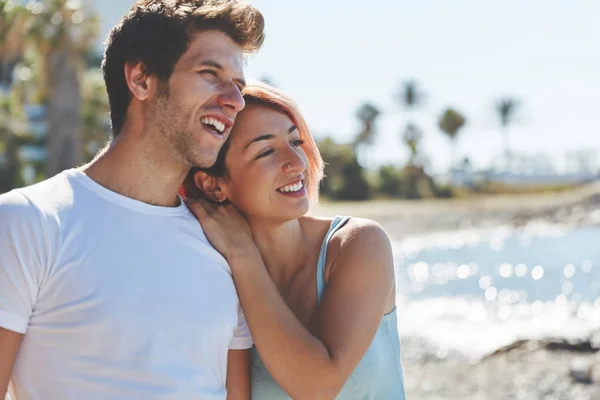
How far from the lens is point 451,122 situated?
82438 millimetres

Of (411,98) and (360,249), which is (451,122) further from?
(360,249)

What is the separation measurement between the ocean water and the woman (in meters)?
10.7

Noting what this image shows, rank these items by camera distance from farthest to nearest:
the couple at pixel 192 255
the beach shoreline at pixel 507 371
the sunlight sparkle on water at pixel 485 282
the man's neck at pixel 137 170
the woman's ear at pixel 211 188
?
1. the sunlight sparkle on water at pixel 485 282
2. the beach shoreline at pixel 507 371
3. the woman's ear at pixel 211 188
4. the man's neck at pixel 137 170
5. the couple at pixel 192 255

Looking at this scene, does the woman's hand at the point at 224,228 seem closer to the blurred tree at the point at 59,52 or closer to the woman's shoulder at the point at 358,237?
the woman's shoulder at the point at 358,237

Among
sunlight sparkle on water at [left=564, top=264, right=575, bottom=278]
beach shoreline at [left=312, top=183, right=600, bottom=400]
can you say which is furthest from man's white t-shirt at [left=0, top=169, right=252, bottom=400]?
sunlight sparkle on water at [left=564, top=264, right=575, bottom=278]

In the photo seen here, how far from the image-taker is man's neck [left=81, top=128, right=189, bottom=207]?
9.14ft

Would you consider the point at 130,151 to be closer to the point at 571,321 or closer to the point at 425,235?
the point at 571,321

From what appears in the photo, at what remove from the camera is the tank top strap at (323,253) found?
314 centimetres

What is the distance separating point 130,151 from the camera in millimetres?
2859

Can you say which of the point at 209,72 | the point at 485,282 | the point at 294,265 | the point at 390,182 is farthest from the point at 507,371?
the point at 390,182

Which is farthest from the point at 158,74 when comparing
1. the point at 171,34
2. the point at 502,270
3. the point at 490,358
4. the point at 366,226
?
the point at 502,270

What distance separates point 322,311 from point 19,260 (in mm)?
1171

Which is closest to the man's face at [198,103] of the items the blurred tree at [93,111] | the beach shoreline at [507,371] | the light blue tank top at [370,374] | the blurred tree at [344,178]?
the light blue tank top at [370,374]

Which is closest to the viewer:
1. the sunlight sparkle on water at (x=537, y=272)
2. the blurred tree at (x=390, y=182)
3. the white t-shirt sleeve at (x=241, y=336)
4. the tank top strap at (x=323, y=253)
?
the white t-shirt sleeve at (x=241, y=336)
